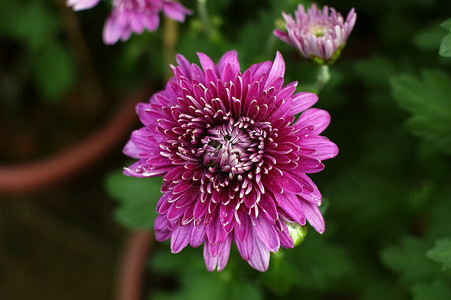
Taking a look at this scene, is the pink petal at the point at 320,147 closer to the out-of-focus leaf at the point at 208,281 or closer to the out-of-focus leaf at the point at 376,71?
the out-of-focus leaf at the point at 208,281

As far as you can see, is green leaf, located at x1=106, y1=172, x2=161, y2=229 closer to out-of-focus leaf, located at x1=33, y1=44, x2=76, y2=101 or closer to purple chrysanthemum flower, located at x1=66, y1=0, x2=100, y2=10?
purple chrysanthemum flower, located at x1=66, y1=0, x2=100, y2=10

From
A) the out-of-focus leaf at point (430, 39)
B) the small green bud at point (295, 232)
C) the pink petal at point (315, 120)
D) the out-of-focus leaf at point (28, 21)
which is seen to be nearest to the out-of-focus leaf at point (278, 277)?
the small green bud at point (295, 232)

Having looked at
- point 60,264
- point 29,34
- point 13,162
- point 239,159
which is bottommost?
point 60,264

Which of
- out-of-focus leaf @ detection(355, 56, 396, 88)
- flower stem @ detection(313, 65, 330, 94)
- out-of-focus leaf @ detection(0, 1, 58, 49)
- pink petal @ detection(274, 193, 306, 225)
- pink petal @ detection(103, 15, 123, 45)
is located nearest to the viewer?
pink petal @ detection(274, 193, 306, 225)

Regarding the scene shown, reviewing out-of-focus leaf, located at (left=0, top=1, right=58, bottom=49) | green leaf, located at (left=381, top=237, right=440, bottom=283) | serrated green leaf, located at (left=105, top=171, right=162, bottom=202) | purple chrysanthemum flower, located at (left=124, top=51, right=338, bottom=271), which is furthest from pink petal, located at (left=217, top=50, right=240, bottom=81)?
out-of-focus leaf, located at (left=0, top=1, right=58, bottom=49)

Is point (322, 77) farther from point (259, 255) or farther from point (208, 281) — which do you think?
point (208, 281)

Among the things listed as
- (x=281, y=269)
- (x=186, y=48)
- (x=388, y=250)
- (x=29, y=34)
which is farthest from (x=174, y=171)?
(x=29, y=34)

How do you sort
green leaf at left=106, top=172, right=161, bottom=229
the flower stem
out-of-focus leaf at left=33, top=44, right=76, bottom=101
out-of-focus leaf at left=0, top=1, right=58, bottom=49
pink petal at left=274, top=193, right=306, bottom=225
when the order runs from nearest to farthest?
pink petal at left=274, top=193, right=306, bottom=225, the flower stem, green leaf at left=106, top=172, right=161, bottom=229, out-of-focus leaf at left=0, top=1, right=58, bottom=49, out-of-focus leaf at left=33, top=44, right=76, bottom=101

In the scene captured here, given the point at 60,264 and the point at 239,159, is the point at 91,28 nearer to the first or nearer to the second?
the point at 60,264
